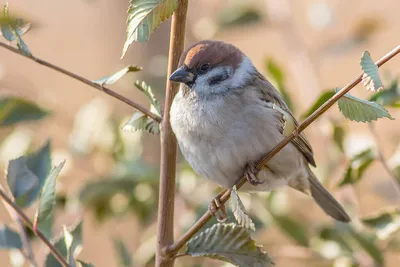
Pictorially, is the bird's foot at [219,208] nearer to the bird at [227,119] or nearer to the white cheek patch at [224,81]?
the bird at [227,119]

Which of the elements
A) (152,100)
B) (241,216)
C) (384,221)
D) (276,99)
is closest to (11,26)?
(152,100)

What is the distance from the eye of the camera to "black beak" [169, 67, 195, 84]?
1221 mm

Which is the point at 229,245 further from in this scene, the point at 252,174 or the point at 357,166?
the point at 357,166

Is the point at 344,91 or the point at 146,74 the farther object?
the point at 146,74

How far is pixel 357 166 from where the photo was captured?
151 cm

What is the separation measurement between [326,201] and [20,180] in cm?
88

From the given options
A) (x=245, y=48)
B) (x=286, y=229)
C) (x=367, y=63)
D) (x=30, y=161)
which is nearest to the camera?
(x=367, y=63)

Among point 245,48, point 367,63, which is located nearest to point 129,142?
point 367,63

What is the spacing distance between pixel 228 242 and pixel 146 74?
129 centimetres

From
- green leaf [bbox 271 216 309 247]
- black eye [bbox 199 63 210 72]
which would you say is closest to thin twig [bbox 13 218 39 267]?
black eye [bbox 199 63 210 72]

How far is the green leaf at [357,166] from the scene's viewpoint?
145 centimetres

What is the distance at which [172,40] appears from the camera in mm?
1115

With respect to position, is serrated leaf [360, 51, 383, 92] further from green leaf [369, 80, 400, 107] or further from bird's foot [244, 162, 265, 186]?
bird's foot [244, 162, 265, 186]

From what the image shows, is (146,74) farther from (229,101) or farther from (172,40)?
(172,40)
